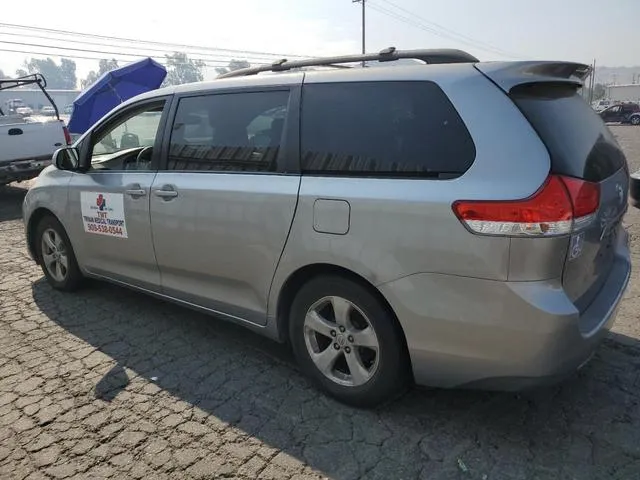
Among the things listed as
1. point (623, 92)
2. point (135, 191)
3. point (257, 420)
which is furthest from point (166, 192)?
point (623, 92)

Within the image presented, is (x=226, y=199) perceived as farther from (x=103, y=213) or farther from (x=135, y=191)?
(x=103, y=213)

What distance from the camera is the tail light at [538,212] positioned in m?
2.14

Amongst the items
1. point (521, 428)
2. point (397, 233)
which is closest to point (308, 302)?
point (397, 233)

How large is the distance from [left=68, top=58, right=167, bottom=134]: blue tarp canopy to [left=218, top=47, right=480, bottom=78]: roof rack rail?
10.1 meters

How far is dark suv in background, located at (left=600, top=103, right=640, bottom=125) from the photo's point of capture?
1517 inches

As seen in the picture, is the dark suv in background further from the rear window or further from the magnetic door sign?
the magnetic door sign

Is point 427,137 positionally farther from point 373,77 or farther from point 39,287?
point 39,287

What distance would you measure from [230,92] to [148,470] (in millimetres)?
2192

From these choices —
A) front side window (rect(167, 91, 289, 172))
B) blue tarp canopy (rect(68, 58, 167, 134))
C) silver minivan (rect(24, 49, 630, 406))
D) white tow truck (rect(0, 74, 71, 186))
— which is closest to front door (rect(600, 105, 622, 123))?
blue tarp canopy (rect(68, 58, 167, 134))

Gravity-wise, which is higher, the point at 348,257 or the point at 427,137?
the point at 427,137

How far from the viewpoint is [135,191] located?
12.0 ft

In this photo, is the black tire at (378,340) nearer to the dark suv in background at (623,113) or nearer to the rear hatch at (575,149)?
the rear hatch at (575,149)

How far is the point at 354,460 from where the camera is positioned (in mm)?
2443

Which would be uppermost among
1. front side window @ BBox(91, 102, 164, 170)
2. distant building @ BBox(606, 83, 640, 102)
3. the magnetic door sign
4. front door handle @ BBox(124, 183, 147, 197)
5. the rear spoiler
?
the rear spoiler
